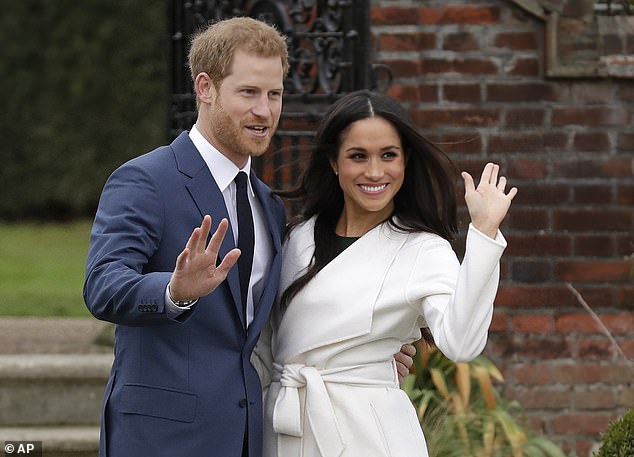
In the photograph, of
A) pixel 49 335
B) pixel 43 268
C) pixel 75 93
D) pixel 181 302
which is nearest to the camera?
pixel 181 302

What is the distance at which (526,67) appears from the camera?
228 inches

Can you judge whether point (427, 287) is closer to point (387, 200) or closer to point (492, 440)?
point (387, 200)

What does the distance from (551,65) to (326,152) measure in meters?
2.18

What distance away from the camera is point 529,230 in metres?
5.77

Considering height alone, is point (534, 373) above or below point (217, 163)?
below

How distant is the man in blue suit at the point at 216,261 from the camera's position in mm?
3451

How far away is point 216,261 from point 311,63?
247 cm

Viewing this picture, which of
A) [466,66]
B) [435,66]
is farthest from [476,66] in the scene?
[435,66]

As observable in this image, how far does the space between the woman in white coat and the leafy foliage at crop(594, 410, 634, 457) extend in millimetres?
824

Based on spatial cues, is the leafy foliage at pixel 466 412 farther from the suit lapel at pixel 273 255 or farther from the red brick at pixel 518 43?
the suit lapel at pixel 273 255

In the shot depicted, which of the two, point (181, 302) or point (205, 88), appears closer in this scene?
point (181, 302)

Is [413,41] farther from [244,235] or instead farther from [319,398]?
[319,398]

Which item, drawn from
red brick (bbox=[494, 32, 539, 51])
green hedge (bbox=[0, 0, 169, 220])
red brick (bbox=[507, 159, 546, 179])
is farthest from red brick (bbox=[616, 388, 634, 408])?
green hedge (bbox=[0, 0, 169, 220])

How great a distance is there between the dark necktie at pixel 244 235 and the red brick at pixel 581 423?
8.52 feet
